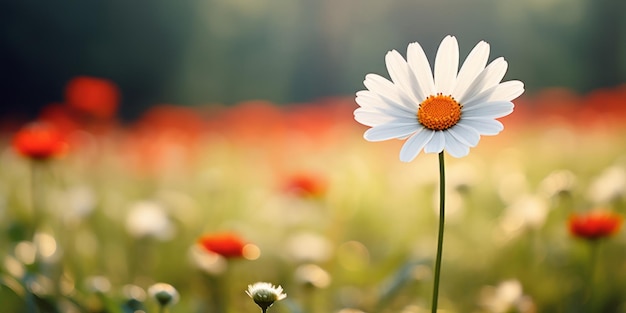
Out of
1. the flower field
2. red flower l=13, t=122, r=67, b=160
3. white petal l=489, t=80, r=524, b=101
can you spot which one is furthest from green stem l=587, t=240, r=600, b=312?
red flower l=13, t=122, r=67, b=160

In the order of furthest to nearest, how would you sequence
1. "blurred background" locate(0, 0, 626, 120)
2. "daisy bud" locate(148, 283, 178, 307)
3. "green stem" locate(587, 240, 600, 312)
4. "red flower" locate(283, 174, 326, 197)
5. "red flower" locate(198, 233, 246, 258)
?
"blurred background" locate(0, 0, 626, 120) < "red flower" locate(283, 174, 326, 197) < "green stem" locate(587, 240, 600, 312) < "red flower" locate(198, 233, 246, 258) < "daisy bud" locate(148, 283, 178, 307)

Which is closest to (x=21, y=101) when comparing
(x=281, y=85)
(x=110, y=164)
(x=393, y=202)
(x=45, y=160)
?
(x=281, y=85)

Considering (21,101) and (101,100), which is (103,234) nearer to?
(101,100)

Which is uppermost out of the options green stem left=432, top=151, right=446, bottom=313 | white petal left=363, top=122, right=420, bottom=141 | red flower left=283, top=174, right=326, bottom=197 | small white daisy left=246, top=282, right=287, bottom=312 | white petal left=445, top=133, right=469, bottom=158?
red flower left=283, top=174, right=326, bottom=197

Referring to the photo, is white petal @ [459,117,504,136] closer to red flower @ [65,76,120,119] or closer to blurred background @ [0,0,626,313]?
blurred background @ [0,0,626,313]

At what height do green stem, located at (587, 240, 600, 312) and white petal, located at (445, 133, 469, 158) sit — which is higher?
green stem, located at (587, 240, 600, 312)

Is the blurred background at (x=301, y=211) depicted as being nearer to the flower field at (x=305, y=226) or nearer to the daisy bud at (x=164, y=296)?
the flower field at (x=305, y=226)
